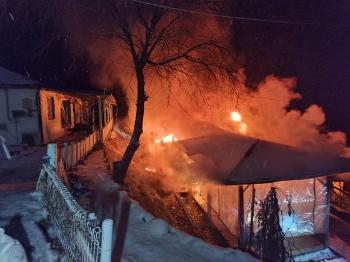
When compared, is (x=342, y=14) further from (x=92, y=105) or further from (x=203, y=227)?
(x=92, y=105)

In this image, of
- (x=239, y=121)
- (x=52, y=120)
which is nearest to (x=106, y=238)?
(x=52, y=120)

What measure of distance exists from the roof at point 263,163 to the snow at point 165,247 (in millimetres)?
2845

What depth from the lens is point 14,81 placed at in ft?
58.7

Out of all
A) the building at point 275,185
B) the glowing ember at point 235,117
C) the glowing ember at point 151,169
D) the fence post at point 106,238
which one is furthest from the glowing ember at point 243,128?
the fence post at point 106,238

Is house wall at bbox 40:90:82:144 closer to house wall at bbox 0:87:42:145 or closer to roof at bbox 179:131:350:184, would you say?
house wall at bbox 0:87:42:145

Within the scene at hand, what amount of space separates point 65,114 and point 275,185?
1659cm

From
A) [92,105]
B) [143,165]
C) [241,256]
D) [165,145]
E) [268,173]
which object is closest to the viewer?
[241,256]

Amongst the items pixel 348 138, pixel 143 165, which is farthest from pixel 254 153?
pixel 348 138

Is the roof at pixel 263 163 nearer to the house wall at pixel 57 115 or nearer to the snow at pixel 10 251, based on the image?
the snow at pixel 10 251

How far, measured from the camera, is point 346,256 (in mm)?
11812

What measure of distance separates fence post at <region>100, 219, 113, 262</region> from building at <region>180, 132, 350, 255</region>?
622 centimetres

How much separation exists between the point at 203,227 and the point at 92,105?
65.4 ft

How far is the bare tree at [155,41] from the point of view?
1270cm

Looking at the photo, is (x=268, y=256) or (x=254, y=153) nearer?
(x=268, y=256)
